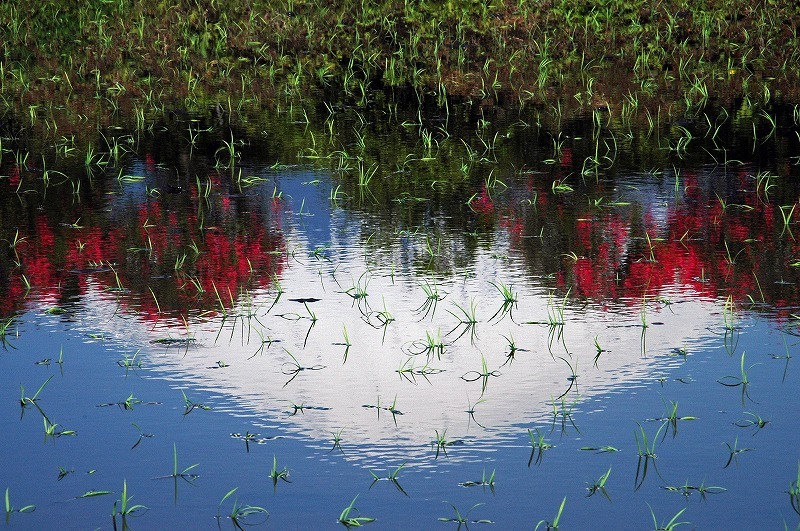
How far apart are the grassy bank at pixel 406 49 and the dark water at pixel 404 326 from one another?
274 cm

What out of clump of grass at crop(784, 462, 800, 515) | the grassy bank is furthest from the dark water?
the grassy bank

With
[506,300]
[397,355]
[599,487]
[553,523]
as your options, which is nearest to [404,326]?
[397,355]

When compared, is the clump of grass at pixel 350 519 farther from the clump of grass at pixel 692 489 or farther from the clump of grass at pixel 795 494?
the clump of grass at pixel 795 494

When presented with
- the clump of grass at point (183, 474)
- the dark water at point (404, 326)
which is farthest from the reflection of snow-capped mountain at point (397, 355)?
the clump of grass at point (183, 474)

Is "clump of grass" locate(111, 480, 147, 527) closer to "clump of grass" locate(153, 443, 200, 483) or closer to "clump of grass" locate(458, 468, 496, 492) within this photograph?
"clump of grass" locate(153, 443, 200, 483)

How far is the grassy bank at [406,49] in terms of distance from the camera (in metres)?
14.1

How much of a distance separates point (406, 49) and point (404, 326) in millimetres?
9603

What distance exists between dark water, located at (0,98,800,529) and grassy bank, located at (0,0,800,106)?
2.74 meters

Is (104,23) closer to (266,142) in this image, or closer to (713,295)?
(266,142)

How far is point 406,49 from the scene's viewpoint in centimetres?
1593

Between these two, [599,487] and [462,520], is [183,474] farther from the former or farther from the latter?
[599,487]

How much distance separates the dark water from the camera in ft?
16.0

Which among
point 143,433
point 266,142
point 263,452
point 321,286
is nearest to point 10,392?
point 143,433

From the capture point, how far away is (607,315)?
270 inches
